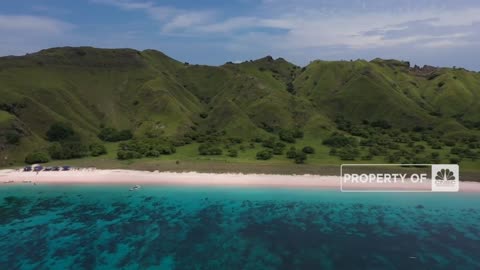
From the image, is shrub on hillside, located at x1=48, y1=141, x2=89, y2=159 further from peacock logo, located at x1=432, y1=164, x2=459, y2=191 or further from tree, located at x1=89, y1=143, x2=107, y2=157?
peacock logo, located at x1=432, y1=164, x2=459, y2=191

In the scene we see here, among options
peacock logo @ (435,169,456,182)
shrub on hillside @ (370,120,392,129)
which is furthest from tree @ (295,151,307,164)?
shrub on hillside @ (370,120,392,129)

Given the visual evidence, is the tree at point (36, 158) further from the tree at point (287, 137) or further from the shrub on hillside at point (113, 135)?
the tree at point (287, 137)

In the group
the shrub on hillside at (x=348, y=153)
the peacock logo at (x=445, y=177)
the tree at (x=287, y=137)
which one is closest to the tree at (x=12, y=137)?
the tree at (x=287, y=137)

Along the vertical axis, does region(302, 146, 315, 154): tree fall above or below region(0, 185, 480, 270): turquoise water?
above

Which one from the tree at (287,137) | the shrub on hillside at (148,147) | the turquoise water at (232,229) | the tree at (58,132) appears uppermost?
the tree at (58,132)

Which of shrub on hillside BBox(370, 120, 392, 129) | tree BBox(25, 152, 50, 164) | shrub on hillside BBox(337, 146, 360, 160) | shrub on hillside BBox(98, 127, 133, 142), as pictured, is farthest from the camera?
shrub on hillside BBox(370, 120, 392, 129)

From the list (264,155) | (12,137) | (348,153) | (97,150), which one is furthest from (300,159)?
(12,137)

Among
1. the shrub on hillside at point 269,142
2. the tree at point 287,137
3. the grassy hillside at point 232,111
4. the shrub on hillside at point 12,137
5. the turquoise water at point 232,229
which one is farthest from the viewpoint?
the tree at point 287,137
